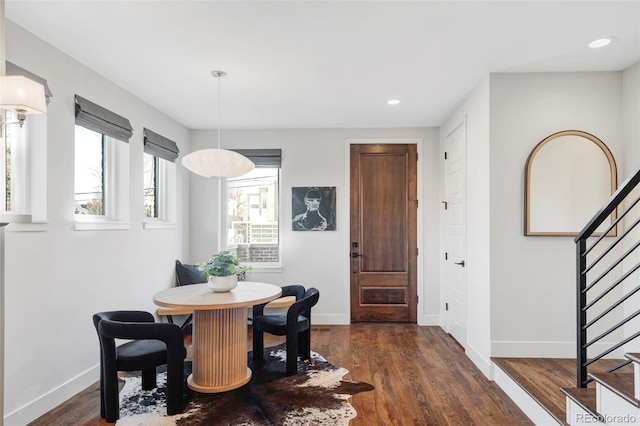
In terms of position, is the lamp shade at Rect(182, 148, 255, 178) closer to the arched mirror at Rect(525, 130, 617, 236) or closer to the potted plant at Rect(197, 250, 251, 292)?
the potted plant at Rect(197, 250, 251, 292)

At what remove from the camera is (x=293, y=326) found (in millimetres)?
3248

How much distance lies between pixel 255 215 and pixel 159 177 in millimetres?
1313

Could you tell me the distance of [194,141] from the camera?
516cm

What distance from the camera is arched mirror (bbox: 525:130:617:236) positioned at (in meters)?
3.12

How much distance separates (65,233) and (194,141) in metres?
2.62

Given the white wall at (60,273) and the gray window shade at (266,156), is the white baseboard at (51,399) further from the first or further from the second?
the gray window shade at (266,156)

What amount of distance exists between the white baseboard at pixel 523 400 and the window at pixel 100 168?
11.5 feet

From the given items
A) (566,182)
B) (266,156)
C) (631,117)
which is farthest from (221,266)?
(631,117)

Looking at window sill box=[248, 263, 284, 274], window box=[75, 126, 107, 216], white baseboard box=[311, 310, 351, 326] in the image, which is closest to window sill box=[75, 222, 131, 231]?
window box=[75, 126, 107, 216]

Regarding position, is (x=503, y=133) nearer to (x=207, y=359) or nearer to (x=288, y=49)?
(x=288, y=49)

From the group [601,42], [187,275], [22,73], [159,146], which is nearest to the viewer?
[22,73]

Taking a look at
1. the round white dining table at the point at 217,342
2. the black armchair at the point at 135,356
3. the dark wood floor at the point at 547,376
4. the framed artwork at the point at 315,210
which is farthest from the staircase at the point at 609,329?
the framed artwork at the point at 315,210

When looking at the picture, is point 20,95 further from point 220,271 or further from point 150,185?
point 150,185

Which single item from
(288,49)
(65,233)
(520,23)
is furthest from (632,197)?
(65,233)
